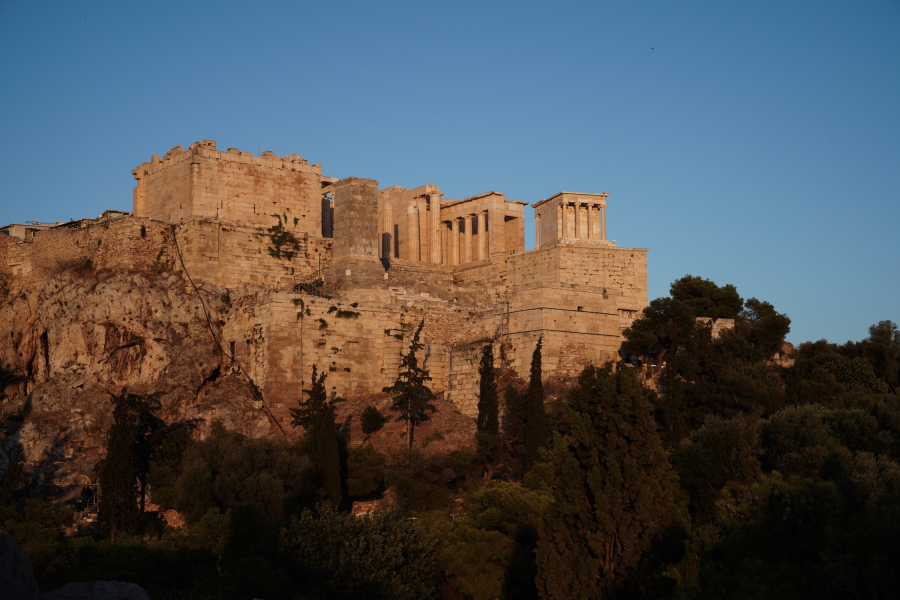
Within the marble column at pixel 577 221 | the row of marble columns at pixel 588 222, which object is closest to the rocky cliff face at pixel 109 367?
the row of marble columns at pixel 588 222

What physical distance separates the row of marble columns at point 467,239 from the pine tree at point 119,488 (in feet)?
71.2

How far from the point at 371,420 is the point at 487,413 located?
379cm

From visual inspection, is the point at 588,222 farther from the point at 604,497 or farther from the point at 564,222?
the point at 604,497

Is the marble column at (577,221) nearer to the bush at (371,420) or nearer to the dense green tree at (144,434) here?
the bush at (371,420)

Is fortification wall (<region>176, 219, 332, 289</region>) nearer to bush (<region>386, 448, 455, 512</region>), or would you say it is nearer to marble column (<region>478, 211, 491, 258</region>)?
marble column (<region>478, 211, 491, 258</region>)

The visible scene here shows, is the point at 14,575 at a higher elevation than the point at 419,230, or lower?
lower

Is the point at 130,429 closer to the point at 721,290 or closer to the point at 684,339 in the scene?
the point at 684,339

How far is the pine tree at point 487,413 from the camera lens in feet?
98.9

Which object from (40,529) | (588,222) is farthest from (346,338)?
(588,222)

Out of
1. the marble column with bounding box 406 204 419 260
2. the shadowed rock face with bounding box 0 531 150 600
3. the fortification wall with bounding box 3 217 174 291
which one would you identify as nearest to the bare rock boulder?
the shadowed rock face with bounding box 0 531 150 600

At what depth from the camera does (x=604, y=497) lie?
19109 millimetres

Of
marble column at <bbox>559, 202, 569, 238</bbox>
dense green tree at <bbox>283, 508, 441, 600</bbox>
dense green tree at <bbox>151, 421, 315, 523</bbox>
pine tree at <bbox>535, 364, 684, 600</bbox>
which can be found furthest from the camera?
marble column at <bbox>559, 202, 569, 238</bbox>

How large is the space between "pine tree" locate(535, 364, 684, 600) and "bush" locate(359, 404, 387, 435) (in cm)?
1321

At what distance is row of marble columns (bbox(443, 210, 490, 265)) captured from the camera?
46.9m
